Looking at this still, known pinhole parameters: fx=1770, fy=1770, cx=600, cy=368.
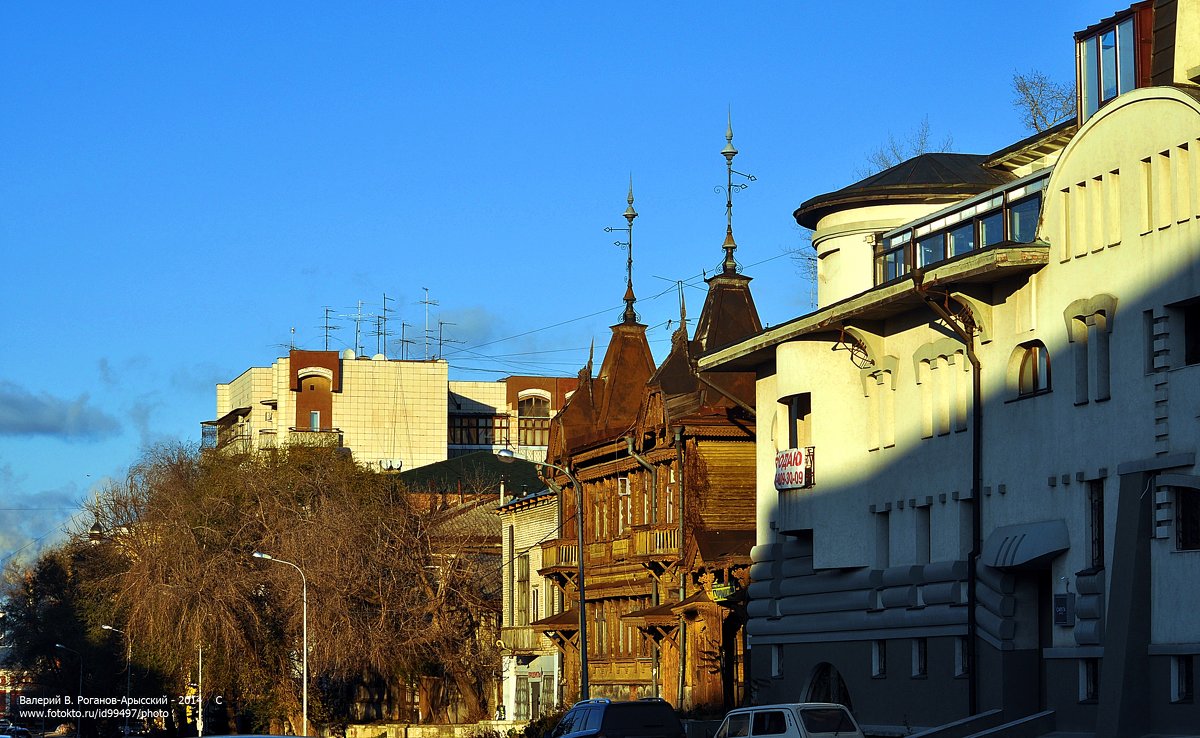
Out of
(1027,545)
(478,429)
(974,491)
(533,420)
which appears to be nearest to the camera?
(1027,545)

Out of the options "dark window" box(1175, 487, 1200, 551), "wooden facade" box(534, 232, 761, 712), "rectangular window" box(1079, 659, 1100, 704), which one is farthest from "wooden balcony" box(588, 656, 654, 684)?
"dark window" box(1175, 487, 1200, 551)

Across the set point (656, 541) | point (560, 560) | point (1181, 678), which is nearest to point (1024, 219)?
point (1181, 678)

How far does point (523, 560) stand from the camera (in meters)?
66.9

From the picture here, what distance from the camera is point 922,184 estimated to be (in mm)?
37438

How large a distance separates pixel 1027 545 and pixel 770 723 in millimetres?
6049

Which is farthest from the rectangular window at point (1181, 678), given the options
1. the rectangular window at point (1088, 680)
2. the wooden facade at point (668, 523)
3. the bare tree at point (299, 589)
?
the bare tree at point (299, 589)

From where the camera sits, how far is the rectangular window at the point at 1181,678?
25766mm

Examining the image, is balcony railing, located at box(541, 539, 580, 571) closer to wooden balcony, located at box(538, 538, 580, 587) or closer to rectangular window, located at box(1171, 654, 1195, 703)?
wooden balcony, located at box(538, 538, 580, 587)

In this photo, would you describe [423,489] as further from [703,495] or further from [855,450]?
[855,450]

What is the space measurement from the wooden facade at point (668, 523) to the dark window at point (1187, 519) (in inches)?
786

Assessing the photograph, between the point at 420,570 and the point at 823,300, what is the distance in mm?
30095

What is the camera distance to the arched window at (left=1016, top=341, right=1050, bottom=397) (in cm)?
3016

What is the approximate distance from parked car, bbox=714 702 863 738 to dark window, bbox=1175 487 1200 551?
5553 mm

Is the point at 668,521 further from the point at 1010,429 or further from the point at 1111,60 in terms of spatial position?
the point at 1111,60
